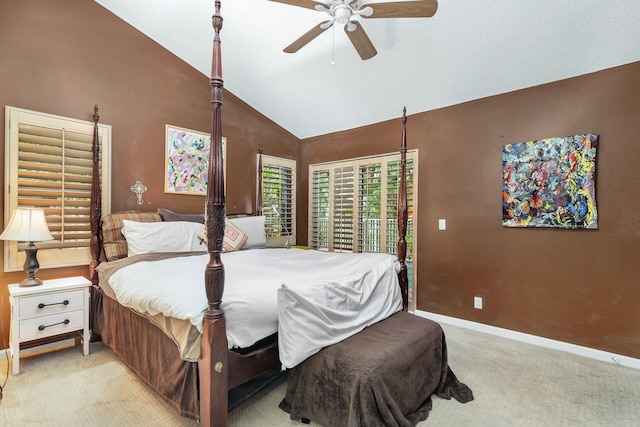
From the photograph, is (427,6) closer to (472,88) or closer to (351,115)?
(472,88)

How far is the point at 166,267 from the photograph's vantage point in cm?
222

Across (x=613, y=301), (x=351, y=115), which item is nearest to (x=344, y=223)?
(x=351, y=115)

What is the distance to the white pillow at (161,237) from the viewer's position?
9.26 ft

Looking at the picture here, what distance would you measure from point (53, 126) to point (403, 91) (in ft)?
11.5

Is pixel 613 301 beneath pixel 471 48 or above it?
beneath

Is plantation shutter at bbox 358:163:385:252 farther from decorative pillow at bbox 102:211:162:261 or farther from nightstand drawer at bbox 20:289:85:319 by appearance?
nightstand drawer at bbox 20:289:85:319

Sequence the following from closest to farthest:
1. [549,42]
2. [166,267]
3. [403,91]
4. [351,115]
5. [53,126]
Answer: [166,267], [549,42], [53,126], [403,91], [351,115]

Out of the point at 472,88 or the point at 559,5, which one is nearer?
the point at 559,5

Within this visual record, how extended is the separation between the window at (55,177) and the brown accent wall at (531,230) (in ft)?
10.8

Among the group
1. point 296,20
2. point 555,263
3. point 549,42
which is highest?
point 296,20

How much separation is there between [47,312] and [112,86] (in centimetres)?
219

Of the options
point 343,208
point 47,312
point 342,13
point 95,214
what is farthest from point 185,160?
point 342,13

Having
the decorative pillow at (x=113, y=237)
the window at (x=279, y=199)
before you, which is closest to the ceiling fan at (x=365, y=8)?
the decorative pillow at (x=113, y=237)

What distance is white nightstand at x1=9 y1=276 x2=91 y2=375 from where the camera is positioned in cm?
232
